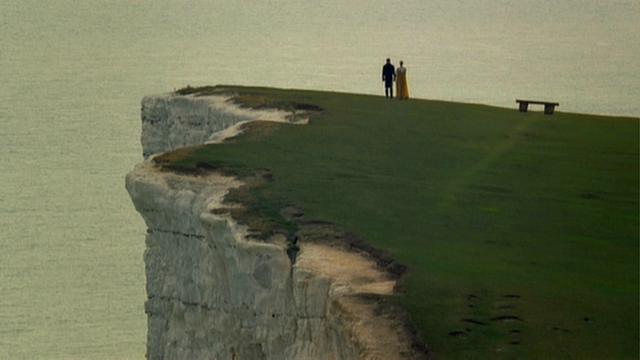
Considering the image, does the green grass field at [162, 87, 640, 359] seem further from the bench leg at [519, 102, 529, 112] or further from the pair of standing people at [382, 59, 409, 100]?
the pair of standing people at [382, 59, 409, 100]

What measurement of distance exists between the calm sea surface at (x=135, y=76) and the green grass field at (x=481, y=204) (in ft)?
38.1

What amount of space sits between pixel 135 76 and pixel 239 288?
3149 inches

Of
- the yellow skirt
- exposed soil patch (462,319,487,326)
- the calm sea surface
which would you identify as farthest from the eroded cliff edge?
the calm sea surface

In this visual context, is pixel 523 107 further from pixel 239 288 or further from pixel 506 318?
pixel 506 318

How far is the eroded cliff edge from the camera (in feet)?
74.7

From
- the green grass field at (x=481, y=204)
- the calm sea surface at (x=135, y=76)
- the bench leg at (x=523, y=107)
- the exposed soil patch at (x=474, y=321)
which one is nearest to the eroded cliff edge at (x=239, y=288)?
the green grass field at (x=481, y=204)

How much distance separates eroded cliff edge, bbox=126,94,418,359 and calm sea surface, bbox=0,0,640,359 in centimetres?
1483

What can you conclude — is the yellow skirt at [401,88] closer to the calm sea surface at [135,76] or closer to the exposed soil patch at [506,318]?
the calm sea surface at [135,76]

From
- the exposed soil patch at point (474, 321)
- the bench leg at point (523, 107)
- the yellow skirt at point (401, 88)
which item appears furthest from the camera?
the yellow skirt at point (401, 88)

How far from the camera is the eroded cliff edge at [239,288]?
22781 mm

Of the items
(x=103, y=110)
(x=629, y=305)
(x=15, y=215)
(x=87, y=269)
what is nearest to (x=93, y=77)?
(x=103, y=110)

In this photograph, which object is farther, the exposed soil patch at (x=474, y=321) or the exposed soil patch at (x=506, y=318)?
the exposed soil patch at (x=506, y=318)

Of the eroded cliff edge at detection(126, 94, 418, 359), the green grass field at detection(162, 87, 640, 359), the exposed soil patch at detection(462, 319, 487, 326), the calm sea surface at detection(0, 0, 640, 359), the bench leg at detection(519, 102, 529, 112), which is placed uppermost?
the bench leg at detection(519, 102, 529, 112)

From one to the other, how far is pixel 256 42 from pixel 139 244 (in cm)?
7223
